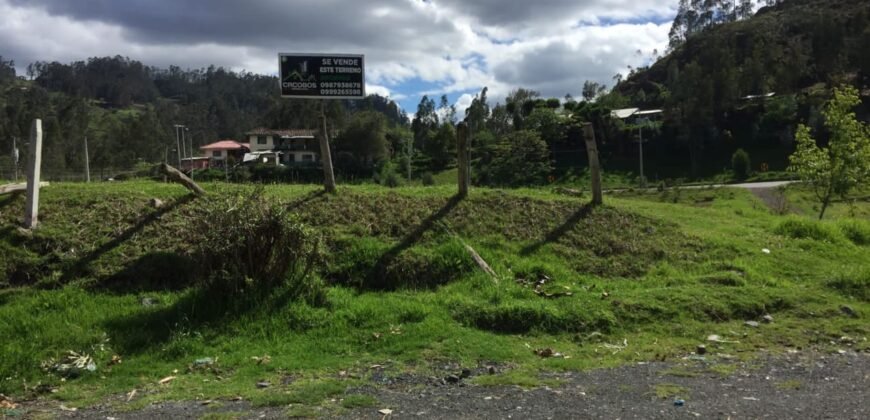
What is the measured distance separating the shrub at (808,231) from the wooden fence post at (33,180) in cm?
1526

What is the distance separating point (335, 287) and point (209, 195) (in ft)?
11.4

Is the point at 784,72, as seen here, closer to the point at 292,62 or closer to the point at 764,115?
the point at 764,115

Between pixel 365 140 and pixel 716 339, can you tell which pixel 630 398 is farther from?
pixel 365 140

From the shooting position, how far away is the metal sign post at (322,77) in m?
A: 12.8

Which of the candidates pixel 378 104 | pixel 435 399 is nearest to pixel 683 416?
pixel 435 399

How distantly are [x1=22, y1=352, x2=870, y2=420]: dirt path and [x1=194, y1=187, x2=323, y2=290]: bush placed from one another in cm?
272

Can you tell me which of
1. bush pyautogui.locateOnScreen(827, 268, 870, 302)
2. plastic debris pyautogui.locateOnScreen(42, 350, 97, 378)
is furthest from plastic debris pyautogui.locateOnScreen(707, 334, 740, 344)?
plastic debris pyautogui.locateOnScreen(42, 350, 97, 378)

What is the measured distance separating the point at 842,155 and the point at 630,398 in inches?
748

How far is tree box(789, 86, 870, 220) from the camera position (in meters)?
19.9

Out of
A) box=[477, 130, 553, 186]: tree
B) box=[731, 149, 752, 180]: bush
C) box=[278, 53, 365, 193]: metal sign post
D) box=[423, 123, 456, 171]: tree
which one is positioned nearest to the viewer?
box=[278, 53, 365, 193]: metal sign post

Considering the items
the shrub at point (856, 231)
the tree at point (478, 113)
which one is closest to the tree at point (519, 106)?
the tree at point (478, 113)

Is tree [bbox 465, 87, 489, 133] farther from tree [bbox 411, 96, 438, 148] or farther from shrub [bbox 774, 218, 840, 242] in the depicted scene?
shrub [bbox 774, 218, 840, 242]

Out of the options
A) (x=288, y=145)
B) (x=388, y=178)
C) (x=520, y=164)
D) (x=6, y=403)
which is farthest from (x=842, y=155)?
(x=288, y=145)

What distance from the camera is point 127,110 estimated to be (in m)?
153
